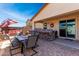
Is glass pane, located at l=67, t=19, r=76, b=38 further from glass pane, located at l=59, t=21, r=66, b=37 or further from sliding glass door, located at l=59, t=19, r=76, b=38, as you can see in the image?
glass pane, located at l=59, t=21, r=66, b=37

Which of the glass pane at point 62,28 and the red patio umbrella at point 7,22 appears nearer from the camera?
the red patio umbrella at point 7,22

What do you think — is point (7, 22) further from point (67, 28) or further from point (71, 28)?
point (71, 28)

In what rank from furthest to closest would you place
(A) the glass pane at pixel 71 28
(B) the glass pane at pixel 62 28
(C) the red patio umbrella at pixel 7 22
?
(B) the glass pane at pixel 62 28 < (C) the red patio umbrella at pixel 7 22 < (A) the glass pane at pixel 71 28

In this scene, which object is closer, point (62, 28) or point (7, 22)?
point (7, 22)

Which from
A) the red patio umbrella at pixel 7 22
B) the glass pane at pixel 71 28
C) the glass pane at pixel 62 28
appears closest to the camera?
the glass pane at pixel 71 28

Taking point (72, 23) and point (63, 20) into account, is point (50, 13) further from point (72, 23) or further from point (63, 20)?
point (72, 23)

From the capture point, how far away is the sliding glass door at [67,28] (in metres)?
7.36

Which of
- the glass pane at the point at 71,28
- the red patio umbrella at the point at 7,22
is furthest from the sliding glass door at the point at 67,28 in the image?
the red patio umbrella at the point at 7,22

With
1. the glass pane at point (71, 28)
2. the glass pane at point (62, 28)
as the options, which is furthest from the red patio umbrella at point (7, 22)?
the glass pane at point (71, 28)

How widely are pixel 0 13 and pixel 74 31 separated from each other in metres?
5.59

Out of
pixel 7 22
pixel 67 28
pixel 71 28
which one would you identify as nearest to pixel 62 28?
pixel 67 28

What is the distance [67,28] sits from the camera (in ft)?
26.1

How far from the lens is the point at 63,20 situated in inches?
328

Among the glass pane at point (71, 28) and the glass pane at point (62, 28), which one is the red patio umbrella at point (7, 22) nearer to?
the glass pane at point (62, 28)
